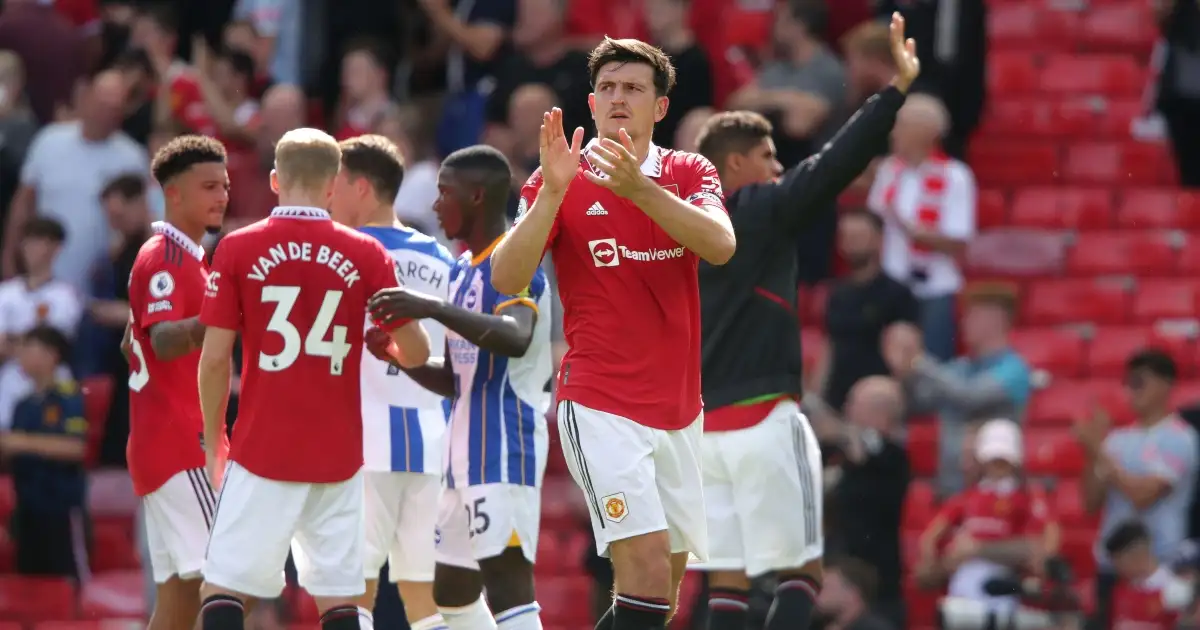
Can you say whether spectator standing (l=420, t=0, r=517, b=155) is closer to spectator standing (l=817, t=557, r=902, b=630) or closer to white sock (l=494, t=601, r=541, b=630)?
spectator standing (l=817, t=557, r=902, b=630)

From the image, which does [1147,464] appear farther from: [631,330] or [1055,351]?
[631,330]

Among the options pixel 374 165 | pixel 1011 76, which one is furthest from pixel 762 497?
pixel 1011 76

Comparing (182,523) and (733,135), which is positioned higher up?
(733,135)

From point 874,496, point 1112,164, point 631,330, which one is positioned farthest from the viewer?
point 1112,164

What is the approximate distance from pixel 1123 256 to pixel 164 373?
957 centimetres

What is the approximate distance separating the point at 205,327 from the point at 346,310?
0.68 meters

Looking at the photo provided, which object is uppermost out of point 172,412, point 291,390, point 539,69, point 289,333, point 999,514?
point 539,69

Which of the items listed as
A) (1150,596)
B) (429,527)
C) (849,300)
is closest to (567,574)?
(849,300)

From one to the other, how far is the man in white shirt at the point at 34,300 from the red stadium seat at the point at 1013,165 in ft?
23.8

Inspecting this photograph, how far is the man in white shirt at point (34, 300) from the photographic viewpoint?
1440 cm

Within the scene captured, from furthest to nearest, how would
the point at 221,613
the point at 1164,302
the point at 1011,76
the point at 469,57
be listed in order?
the point at 1011,76 < the point at 469,57 < the point at 1164,302 < the point at 221,613

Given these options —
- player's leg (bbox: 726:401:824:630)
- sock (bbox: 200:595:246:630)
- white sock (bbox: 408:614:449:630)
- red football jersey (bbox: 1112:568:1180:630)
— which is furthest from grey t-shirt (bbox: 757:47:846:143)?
sock (bbox: 200:595:246:630)

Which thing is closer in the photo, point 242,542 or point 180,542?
point 242,542

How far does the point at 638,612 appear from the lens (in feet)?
24.8
